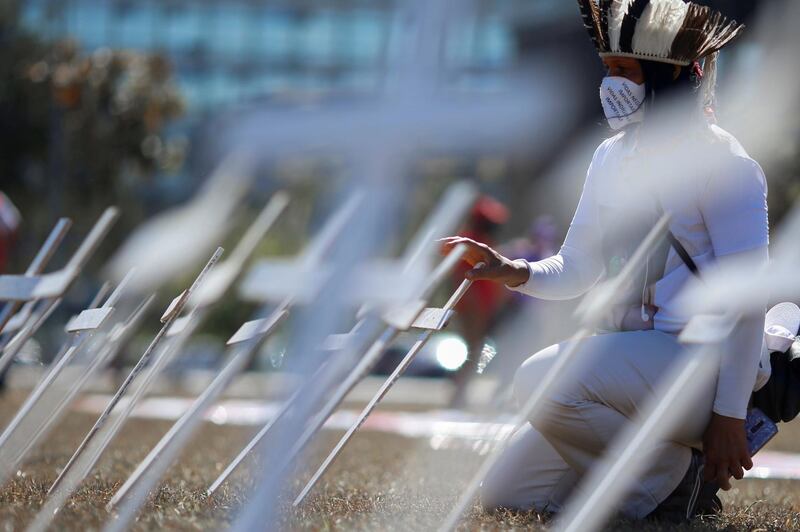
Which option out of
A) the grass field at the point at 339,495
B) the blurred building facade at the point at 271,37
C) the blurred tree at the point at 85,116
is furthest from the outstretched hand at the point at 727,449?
the blurred tree at the point at 85,116

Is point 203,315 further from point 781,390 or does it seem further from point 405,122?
point 781,390

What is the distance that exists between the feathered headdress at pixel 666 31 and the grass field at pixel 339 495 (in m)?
1.30

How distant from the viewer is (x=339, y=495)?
3906 mm

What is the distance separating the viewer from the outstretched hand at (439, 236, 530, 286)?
3496mm

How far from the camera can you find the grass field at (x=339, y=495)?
3.17 m

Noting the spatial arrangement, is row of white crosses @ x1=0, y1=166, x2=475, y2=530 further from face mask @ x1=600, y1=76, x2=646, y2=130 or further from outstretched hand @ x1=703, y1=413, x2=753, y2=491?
outstretched hand @ x1=703, y1=413, x2=753, y2=491

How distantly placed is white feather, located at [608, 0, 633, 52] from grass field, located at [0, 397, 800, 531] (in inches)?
52.6

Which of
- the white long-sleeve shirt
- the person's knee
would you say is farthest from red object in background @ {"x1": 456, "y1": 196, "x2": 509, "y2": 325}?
the person's knee

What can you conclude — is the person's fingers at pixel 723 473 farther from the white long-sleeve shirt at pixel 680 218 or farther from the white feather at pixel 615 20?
the white feather at pixel 615 20

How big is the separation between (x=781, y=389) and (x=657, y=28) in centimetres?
108

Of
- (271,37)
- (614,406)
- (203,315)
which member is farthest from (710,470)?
(271,37)

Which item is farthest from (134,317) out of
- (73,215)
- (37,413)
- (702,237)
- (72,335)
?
(73,215)

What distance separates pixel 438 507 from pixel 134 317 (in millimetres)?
1015

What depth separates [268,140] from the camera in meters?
2.00
